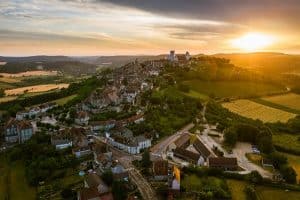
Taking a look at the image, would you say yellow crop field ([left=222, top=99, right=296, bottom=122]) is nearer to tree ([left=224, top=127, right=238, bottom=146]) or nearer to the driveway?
the driveway

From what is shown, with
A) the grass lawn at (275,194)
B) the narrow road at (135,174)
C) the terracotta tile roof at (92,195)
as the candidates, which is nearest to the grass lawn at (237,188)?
the grass lawn at (275,194)

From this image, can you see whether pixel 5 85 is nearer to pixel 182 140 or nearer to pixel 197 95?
pixel 197 95

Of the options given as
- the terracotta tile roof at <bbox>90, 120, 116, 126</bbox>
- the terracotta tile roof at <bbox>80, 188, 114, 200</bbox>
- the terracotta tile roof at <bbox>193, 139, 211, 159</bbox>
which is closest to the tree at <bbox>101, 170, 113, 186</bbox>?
the terracotta tile roof at <bbox>80, 188, 114, 200</bbox>

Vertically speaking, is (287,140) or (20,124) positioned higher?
(20,124)

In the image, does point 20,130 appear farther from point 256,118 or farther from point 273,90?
point 273,90

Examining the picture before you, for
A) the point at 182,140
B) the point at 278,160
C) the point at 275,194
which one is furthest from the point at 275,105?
the point at 275,194
